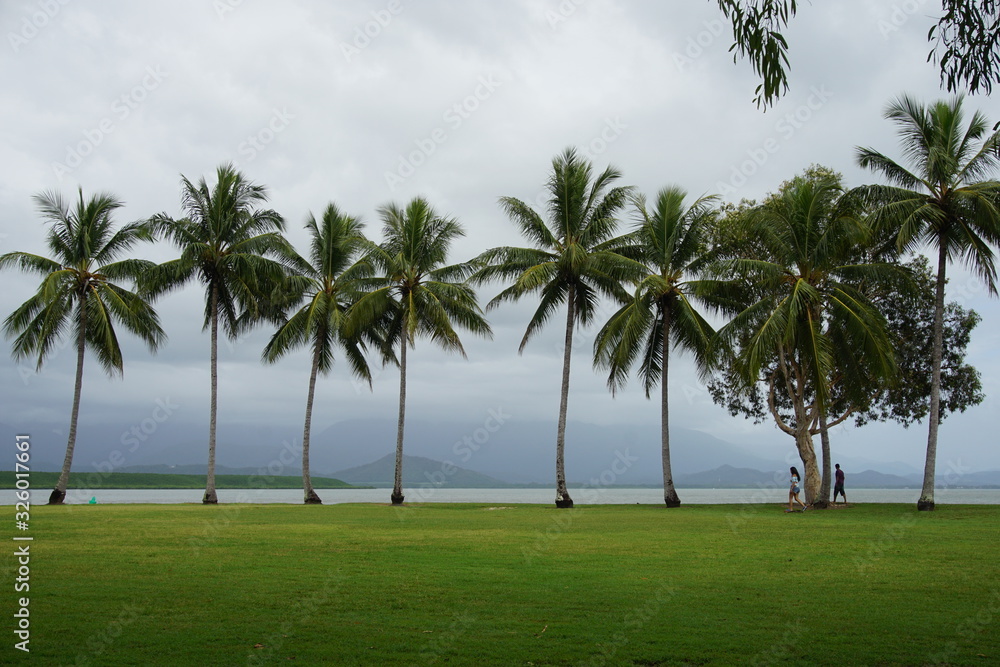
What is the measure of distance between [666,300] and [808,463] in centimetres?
884

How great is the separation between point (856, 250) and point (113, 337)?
1279 inches

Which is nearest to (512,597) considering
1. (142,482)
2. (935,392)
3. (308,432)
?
(935,392)

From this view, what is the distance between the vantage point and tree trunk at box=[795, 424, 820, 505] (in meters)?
32.2

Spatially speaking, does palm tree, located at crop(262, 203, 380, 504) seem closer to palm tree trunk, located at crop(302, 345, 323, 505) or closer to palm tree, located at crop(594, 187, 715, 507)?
palm tree trunk, located at crop(302, 345, 323, 505)

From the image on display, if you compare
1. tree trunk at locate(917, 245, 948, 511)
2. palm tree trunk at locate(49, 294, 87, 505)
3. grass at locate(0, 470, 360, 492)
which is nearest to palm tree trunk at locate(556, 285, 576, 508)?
tree trunk at locate(917, 245, 948, 511)

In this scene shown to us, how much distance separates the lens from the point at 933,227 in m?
28.6

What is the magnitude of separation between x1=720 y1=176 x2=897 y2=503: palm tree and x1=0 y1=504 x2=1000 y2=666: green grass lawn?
9.26 m

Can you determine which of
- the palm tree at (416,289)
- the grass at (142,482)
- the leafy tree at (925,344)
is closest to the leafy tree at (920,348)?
the leafy tree at (925,344)

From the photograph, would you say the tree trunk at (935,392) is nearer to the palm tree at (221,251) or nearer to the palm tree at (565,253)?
the palm tree at (565,253)

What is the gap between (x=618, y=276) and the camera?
3494cm

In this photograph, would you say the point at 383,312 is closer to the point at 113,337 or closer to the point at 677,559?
the point at 113,337

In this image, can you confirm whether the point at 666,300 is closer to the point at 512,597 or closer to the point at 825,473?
the point at 825,473

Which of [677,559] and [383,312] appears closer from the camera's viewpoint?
[677,559]

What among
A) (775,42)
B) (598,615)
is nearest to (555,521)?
(598,615)
